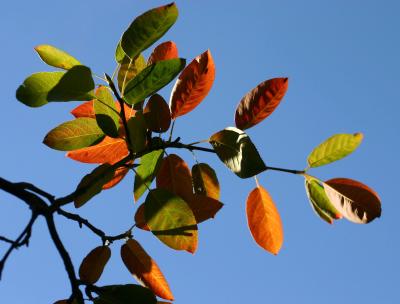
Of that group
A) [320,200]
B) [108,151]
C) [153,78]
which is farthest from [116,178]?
[320,200]

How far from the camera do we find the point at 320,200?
115 cm

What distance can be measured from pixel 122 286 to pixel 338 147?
0.52 metres

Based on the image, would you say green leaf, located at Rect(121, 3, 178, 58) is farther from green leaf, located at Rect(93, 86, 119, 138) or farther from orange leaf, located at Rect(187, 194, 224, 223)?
orange leaf, located at Rect(187, 194, 224, 223)

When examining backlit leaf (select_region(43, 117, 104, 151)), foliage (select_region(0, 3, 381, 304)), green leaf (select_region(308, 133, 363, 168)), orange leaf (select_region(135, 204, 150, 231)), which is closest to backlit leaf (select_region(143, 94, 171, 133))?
foliage (select_region(0, 3, 381, 304))

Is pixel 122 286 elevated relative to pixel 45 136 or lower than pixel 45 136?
lower

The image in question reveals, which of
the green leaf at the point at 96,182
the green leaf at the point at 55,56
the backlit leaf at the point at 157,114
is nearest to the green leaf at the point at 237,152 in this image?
the backlit leaf at the point at 157,114

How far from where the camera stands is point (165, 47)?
120 centimetres

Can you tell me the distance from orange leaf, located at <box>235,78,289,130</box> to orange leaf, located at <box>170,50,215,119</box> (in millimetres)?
88

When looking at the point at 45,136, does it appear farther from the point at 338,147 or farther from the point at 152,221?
the point at 338,147

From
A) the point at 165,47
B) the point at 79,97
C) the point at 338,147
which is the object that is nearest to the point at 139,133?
the point at 79,97

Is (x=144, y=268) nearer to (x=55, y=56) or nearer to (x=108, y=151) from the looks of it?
(x=108, y=151)

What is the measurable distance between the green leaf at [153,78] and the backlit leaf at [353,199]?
396 mm

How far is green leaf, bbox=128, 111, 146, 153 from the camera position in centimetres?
104

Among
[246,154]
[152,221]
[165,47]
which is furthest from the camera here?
[165,47]
